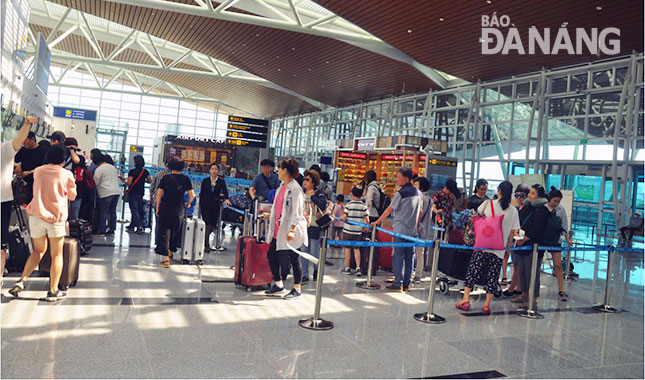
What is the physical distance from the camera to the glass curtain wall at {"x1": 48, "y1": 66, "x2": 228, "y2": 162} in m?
39.5

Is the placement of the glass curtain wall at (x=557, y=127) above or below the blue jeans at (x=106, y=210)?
above

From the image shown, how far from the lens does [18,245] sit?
591 centimetres

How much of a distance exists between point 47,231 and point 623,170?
14708 mm

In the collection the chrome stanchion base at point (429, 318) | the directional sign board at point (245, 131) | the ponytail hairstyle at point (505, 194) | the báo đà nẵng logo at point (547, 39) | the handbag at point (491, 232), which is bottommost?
the chrome stanchion base at point (429, 318)

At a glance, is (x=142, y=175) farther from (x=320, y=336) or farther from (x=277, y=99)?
(x=277, y=99)

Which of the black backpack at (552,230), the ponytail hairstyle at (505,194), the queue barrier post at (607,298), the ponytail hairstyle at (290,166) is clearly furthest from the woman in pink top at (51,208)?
the queue barrier post at (607,298)

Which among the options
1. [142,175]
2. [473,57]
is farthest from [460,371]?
[473,57]

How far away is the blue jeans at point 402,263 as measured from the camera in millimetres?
6852

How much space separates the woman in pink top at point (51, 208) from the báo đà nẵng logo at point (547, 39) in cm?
1135

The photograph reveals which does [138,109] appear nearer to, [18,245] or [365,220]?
[365,220]

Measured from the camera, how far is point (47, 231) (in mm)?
4922

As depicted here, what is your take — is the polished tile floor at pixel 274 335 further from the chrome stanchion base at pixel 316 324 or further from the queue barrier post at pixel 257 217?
the queue barrier post at pixel 257 217

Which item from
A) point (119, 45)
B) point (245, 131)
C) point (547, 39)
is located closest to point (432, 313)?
point (547, 39)

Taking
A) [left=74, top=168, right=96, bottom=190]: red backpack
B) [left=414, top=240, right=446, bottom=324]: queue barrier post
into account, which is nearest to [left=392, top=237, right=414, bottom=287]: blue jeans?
[left=414, top=240, right=446, bottom=324]: queue barrier post
